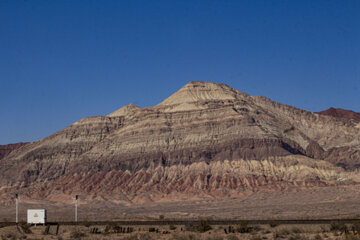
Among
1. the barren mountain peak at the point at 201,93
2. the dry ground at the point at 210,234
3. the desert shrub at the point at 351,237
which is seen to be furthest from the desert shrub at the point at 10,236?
the barren mountain peak at the point at 201,93

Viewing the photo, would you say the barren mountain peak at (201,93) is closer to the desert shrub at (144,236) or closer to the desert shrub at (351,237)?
the desert shrub at (144,236)

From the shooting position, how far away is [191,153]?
144 m

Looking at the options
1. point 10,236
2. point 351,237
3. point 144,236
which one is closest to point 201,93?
point 10,236

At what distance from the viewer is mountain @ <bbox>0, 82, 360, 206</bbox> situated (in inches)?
5187

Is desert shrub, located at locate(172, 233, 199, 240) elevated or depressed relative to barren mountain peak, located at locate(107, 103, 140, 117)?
depressed

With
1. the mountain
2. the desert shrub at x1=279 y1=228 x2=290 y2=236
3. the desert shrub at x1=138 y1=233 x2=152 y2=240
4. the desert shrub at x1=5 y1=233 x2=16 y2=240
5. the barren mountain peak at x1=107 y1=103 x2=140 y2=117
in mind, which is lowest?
the desert shrub at x1=279 y1=228 x2=290 y2=236

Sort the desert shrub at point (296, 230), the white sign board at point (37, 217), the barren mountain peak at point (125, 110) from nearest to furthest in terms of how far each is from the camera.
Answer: the desert shrub at point (296, 230), the white sign board at point (37, 217), the barren mountain peak at point (125, 110)

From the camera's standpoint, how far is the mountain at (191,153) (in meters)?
132

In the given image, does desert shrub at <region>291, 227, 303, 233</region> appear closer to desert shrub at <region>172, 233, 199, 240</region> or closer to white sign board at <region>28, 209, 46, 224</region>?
desert shrub at <region>172, 233, 199, 240</region>

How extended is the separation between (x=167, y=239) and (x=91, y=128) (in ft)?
441

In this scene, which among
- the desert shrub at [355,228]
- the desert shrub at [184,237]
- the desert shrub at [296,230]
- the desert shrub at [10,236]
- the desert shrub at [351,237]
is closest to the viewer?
the desert shrub at [351,237]

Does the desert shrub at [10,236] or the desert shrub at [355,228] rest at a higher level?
the desert shrub at [10,236]

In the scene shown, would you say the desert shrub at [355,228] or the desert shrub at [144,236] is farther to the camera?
the desert shrub at [355,228]

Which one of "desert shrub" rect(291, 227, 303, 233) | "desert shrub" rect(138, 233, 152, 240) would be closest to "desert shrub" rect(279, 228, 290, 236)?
"desert shrub" rect(291, 227, 303, 233)
